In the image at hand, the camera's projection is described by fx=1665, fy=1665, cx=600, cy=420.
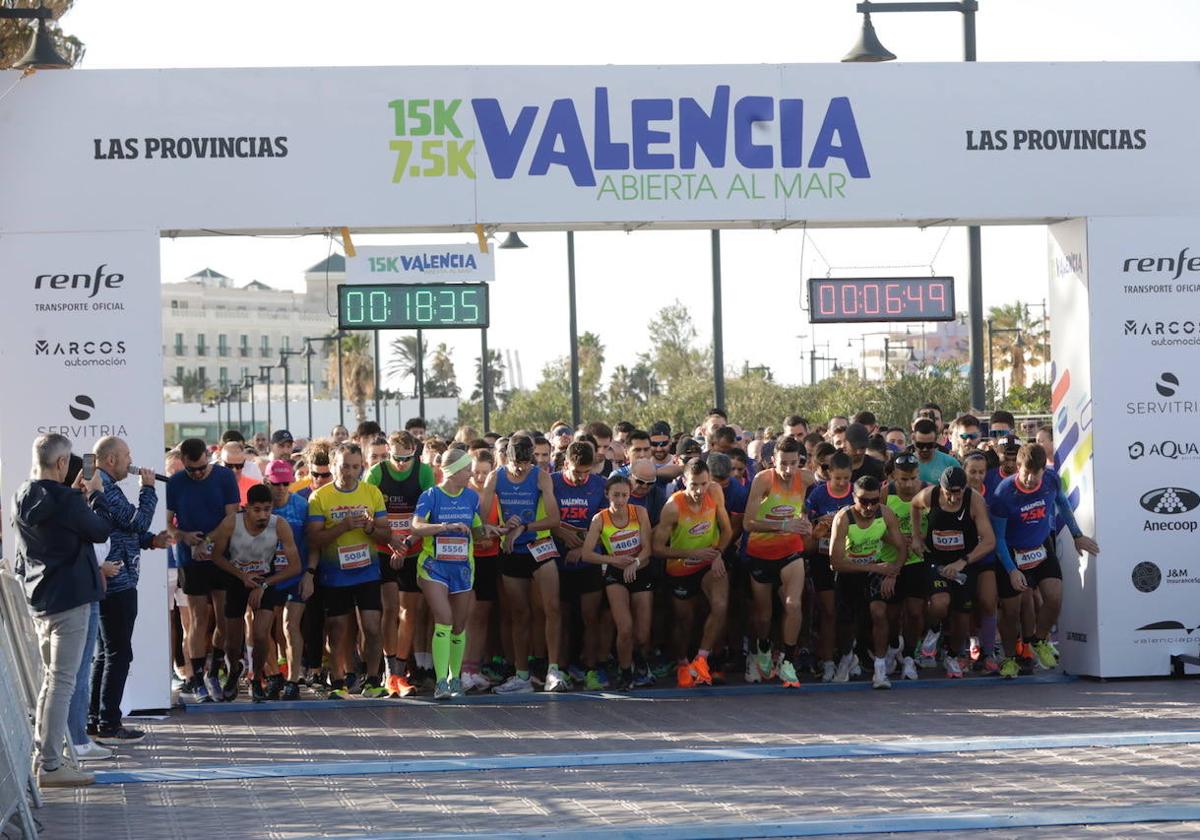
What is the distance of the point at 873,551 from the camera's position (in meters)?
12.8

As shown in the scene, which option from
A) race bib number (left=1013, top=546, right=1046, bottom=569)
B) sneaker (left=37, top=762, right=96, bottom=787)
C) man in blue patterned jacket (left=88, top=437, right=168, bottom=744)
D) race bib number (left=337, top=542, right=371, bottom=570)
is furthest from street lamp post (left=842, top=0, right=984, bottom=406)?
sneaker (left=37, top=762, right=96, bottom=787)

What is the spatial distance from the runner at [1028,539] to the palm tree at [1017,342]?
74.0m

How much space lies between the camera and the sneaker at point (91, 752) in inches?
386

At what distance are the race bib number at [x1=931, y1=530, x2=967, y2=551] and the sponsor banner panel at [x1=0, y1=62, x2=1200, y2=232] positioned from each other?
2.42 meters

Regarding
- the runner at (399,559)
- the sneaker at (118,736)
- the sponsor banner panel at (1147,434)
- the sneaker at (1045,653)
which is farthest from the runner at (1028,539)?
the sneaker at (118,736)

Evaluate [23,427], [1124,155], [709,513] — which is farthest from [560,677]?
[1124,155]

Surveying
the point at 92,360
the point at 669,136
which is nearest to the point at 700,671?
the point at 669,136

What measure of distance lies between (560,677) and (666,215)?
3585mm

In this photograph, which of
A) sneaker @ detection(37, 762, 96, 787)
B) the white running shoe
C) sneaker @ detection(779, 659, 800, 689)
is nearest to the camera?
sneaker @ detection(37, 762, 96, 787)

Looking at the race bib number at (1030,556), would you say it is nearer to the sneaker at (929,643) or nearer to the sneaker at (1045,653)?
the sneaker at (1045,653)

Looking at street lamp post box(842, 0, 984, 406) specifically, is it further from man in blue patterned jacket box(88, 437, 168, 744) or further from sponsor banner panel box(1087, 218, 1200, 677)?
man in blue patterned jacket box(88, 437, 168, 744)

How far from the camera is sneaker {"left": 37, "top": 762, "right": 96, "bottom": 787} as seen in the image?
907 centimetres

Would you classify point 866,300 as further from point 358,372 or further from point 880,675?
point 358,372

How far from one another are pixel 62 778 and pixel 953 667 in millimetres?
6848
